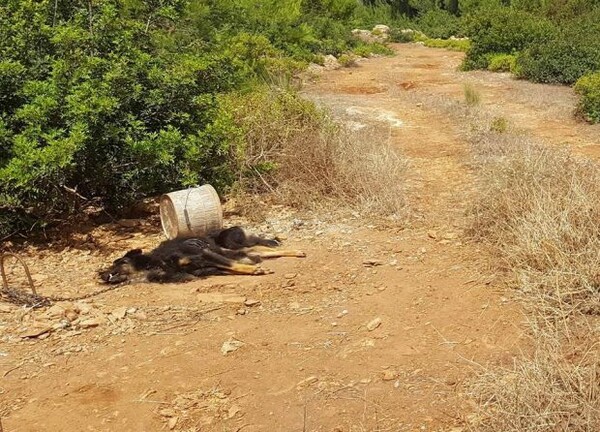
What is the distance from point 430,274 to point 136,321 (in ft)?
6.98

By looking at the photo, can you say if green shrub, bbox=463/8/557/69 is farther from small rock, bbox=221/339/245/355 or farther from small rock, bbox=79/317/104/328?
small rock, bbox=79/317/104/328

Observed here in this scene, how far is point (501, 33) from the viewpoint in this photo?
56.0ft

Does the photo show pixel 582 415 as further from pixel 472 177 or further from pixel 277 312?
pixel 472 177

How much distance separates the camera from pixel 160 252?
17.9 ft

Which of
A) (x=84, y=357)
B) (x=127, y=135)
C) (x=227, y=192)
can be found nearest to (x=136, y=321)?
(x=84, y=357)

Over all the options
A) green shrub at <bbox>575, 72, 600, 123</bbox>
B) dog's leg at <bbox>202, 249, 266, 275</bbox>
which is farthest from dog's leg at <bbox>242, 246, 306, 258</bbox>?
green shrub at <bbox>575, 72, 600, 123</bbox>

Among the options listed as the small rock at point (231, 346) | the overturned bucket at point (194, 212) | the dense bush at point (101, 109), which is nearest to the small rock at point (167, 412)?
the small rock at point (231, 346)

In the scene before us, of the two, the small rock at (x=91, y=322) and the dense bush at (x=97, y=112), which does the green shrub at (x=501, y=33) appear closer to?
the dense bush at (x=97, y=112)

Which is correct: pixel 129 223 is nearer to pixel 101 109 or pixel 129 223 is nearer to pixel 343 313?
pixel 101 109

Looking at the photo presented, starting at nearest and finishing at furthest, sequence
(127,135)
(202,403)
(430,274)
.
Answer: (202,403)
(430,274)
(127,135)

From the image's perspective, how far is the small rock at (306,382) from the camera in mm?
3785

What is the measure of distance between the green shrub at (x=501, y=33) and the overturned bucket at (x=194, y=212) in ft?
42.6

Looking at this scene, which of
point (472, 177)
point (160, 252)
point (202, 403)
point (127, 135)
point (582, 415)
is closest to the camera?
point (582, 415)

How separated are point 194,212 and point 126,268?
26.8 inches
